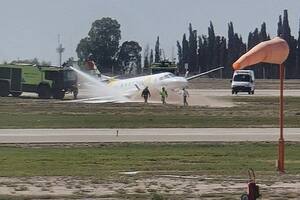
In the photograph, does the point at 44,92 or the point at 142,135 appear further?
the point at 44,92

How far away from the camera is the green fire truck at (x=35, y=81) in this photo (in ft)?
245

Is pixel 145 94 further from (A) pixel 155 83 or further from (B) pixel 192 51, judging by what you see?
(B) pixel 192 51

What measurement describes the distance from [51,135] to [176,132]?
5.02 meters

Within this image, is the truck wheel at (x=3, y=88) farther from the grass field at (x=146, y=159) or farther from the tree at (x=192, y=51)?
the tree at (x=192, y=51)

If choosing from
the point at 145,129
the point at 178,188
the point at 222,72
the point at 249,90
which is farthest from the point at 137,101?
the point at 222,72

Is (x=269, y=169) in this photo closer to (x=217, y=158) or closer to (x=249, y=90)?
(x=217, y=158)

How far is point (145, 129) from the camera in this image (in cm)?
3616

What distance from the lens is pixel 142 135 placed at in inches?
1281

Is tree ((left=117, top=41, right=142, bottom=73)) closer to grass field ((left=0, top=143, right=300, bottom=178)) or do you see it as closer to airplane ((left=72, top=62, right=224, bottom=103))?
airplane ((left=72, top=62, right=224, bottom=103))

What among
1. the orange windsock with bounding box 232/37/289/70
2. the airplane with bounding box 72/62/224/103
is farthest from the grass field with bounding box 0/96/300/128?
the orange windsock with bounding box 232/37/289/70

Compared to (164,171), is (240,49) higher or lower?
higher

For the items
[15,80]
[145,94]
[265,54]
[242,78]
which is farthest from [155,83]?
[265,54]

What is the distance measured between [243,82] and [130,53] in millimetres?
73845

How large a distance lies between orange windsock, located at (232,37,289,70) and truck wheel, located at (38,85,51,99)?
55904mm
